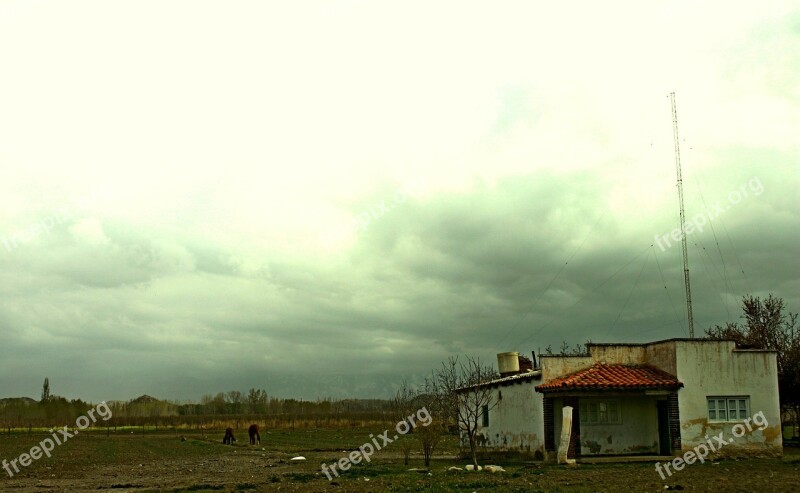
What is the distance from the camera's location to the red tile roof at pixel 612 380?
3039 centimetres

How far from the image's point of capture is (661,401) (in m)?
32.8

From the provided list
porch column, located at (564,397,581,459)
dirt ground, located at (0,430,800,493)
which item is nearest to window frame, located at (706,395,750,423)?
dirt ground, located at (0,430,800,493)

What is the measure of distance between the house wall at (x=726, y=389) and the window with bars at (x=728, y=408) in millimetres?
197

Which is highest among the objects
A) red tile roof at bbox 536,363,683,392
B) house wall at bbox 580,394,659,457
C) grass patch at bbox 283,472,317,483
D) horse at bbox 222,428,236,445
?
red tile roof at bbox 536,363,683,392

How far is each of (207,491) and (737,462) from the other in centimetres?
2003

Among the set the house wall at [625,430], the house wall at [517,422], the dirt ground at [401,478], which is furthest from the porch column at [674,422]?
the house wall at [517,422]

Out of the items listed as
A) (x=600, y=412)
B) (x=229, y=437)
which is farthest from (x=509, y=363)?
(x=229, y=437)

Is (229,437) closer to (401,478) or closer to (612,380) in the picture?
(612,380)

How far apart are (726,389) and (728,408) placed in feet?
2.62

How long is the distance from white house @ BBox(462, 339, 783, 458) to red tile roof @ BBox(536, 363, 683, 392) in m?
0.04

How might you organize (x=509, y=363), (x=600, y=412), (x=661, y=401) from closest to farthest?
(x=600, y=412), (x=661, y=401), (x=509, y=363)

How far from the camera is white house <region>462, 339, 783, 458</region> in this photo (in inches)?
1219

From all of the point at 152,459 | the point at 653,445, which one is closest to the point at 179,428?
the point at 152,459

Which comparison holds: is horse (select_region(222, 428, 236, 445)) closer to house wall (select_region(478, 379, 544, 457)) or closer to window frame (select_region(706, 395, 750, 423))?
house wall (select_region(478, 379, 544, 457))
